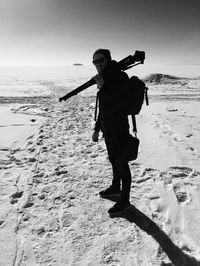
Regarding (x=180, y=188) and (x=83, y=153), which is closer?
(x=180, y=188)

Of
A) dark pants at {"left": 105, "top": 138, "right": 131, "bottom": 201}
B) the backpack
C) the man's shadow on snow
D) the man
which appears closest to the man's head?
the man

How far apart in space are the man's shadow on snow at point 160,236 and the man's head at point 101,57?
6.51 ft

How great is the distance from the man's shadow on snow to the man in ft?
0.44

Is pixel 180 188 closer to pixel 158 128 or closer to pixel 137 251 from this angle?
pixel 137 251

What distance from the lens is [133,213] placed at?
3268 mm

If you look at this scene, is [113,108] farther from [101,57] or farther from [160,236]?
[160,236]

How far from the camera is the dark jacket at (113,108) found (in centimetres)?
291

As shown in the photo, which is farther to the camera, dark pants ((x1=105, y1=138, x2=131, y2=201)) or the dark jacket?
dark pants ((x1=105, y1=138, x2=131, y2=201))

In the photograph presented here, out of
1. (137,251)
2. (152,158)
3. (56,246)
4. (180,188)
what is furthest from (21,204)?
(152,158)

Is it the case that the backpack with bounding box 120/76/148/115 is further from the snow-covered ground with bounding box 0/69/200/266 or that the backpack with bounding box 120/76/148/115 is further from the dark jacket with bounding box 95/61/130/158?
the snow-covered ground with bounding box 0/69/200/266

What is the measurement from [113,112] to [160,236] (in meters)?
1.59

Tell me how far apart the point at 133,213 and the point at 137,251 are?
0.72 metres

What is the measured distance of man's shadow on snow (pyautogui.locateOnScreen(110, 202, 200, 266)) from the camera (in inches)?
94.6

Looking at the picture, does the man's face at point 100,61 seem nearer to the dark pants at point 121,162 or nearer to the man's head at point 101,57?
the man's head at point 101,57
